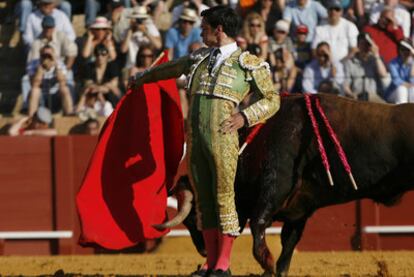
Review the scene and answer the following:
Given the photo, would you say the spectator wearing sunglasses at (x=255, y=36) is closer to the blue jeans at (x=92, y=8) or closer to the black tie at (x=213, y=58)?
the blue jeans at (x=92, y=8)

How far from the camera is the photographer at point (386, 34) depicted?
10.9m

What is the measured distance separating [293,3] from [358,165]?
4.56 metres

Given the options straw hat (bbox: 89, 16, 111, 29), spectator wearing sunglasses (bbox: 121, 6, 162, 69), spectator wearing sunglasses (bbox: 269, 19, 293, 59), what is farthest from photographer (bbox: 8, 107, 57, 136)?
spectator wearing sunglasses (bbox: 269, 19, 293, 59)

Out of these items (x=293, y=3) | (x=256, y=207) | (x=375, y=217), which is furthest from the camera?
(x=293, y=3)

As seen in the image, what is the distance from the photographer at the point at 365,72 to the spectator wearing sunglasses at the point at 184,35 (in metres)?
1.42

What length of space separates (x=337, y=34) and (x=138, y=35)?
1.80 m

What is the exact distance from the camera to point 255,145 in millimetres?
6957

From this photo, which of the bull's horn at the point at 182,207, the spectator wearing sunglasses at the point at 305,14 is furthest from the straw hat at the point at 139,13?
the bull's horn at the point at 182,207

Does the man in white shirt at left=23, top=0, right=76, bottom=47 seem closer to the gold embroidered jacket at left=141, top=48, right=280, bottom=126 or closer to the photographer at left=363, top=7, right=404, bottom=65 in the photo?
the photographer at left=363, top=7, right=404, bottom=65

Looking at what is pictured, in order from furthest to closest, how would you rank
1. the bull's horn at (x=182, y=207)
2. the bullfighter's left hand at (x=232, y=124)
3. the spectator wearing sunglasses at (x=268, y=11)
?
the spectator wearing sunglasses at (x=268, y=11)
the bull's horn at (x=182, y=207)
the bullfighter's left hand at (x=232, y=124)

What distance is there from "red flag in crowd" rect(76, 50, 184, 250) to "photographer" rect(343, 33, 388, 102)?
3737 mm

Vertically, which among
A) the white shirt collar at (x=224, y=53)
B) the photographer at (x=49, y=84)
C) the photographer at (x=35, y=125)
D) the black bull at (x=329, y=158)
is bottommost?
the photographer at (x=35, y=125)

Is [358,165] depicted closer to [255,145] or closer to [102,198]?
[255,145]

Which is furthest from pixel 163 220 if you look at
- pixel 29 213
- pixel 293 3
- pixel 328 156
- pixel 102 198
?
pixel 293 3
